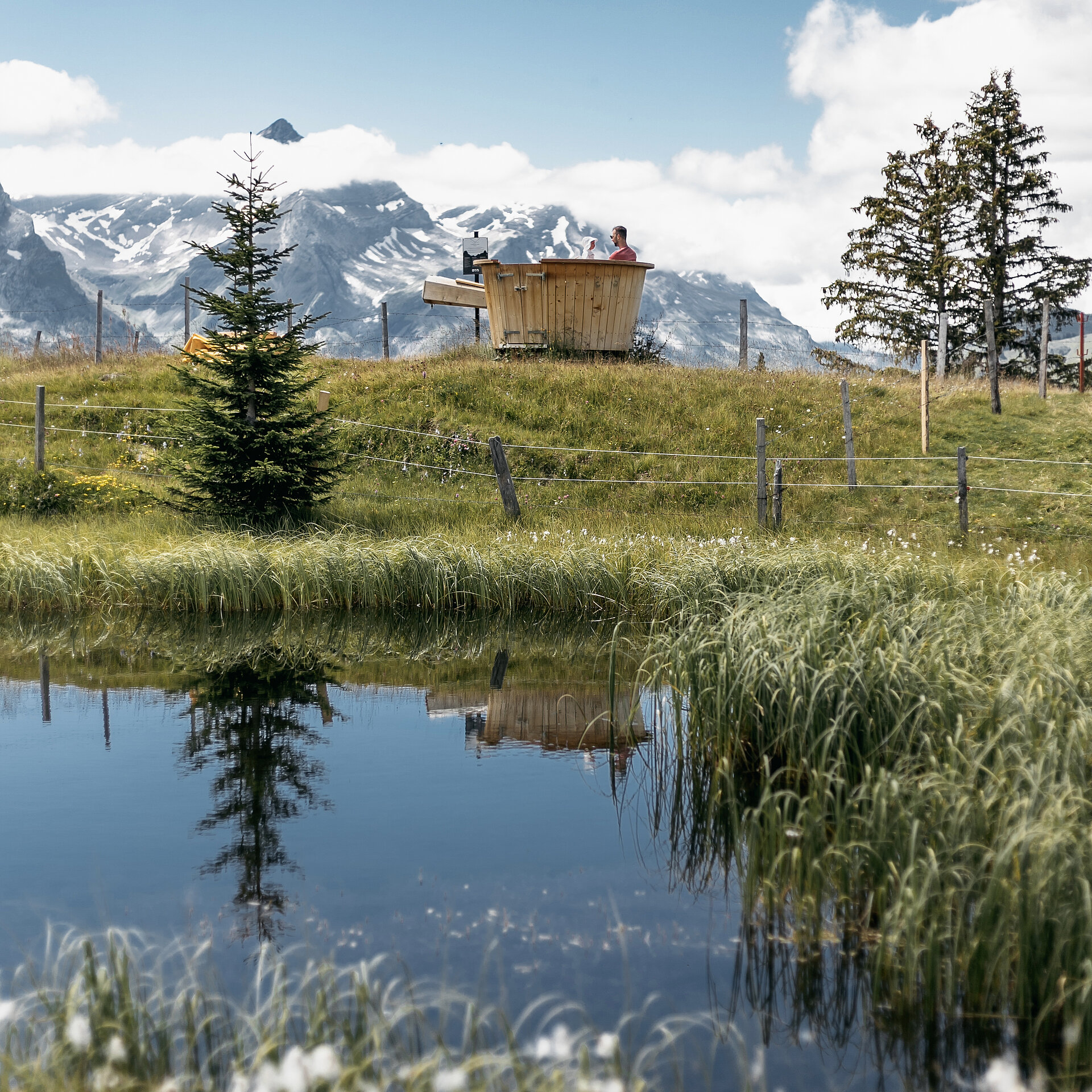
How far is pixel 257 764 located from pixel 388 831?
1.57 m

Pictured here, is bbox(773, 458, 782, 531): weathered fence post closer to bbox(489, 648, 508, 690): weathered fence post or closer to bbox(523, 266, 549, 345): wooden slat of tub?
bbox(489, 648, 508, 690): weathered fence post

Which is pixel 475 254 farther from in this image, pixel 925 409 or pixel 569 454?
pixel 925 409

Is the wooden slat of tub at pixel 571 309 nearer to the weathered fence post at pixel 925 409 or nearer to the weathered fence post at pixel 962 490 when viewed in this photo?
the weathered fence post at pixel 925 409

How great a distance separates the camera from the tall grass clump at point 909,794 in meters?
3.55

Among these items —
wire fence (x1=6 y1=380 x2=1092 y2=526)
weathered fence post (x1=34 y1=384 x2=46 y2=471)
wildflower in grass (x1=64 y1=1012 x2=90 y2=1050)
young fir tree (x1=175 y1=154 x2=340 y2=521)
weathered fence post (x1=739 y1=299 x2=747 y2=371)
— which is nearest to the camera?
wildflower in grass (x1=64 y1=1012 x2=90 y2=1050)

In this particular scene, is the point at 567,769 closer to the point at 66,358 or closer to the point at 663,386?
the point at 663,386

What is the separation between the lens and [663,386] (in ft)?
65.1

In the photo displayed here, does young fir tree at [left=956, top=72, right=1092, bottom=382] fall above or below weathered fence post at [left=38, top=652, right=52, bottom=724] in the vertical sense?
above

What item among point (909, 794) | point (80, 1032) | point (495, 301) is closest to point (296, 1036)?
point (80, 1032)

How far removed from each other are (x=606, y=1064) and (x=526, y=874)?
70.7 inches

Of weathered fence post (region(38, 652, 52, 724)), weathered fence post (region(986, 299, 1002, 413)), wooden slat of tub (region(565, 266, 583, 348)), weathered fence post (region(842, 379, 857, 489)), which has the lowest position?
weathered fence post (region(38, 652, 52, 724))

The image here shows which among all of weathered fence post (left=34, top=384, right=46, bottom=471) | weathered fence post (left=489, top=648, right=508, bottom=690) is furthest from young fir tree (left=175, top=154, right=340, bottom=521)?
weathered fence post (left=489, top=648, right=508, bottom=690)

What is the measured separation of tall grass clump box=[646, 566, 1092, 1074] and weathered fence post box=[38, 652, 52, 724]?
484cm

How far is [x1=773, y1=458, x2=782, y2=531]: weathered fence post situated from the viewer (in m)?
13.7
